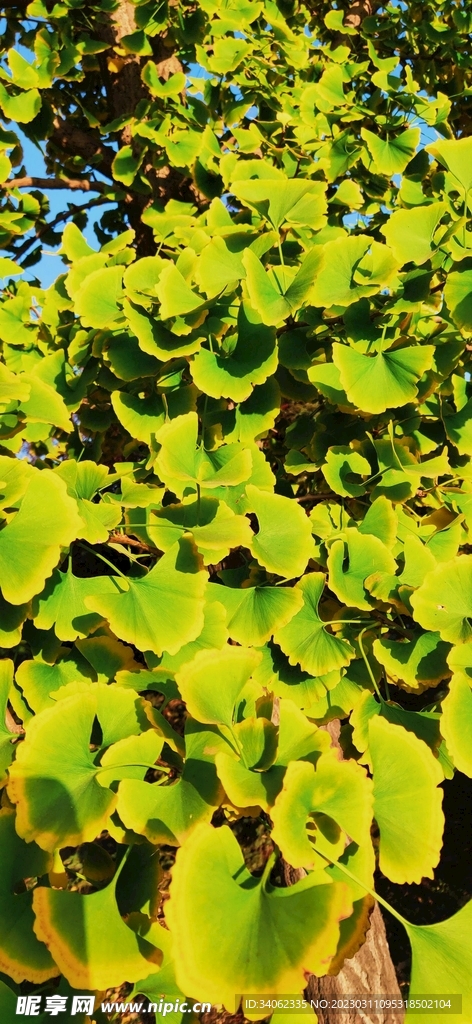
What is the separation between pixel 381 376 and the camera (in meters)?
0.98

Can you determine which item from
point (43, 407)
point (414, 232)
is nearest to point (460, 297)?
point (414, 232)

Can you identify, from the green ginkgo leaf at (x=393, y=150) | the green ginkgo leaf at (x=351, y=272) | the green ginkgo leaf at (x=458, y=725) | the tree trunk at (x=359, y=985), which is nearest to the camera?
the green ginkgo leaf at (x=458, y=725)

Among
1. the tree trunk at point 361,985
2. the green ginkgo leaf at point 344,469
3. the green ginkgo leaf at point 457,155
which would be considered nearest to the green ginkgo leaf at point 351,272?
the green ginkgo leaf at point 457,155

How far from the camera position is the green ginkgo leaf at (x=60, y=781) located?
63 cm

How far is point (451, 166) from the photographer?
0.97 metres

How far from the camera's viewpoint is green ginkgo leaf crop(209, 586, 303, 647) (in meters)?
0.88

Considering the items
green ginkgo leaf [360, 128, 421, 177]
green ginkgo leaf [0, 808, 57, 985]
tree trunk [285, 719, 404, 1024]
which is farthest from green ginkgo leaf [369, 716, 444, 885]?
green ginkgo leaf [360, 128, 421, 177]

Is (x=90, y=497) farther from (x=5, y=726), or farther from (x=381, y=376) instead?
(x=381, y=376)

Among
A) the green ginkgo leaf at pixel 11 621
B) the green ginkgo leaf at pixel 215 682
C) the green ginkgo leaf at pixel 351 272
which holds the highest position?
the green ginkgo leaf at pixel 351 272

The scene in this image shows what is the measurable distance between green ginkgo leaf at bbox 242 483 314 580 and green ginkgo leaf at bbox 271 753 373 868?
317 millimetres

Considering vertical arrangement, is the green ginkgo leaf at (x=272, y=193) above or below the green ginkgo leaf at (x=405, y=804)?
above

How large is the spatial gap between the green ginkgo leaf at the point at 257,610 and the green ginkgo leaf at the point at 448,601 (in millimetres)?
171

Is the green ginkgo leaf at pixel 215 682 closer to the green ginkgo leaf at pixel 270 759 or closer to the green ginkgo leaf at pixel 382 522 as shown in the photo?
the green ginkgo leaf at pixel 270 759

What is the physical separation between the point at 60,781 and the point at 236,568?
0.54 m
